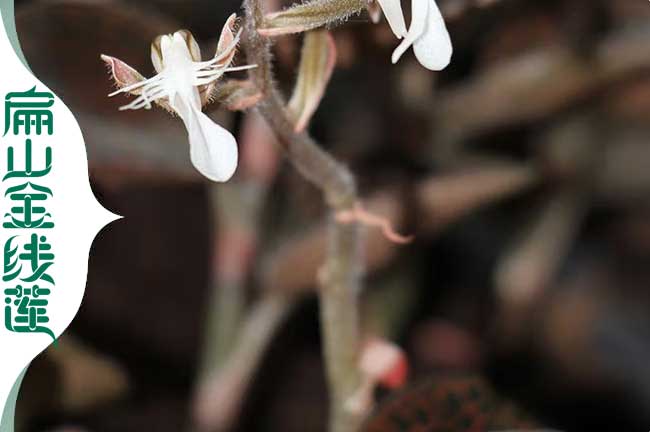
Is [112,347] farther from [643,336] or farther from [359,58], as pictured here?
[643,336]

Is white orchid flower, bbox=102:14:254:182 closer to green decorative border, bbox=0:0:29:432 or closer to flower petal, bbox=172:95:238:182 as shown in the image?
flower petal, bbox=172:95:238:182

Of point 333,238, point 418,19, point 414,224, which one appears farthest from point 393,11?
point 414,224

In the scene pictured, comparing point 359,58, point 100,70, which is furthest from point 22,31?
point 359,58

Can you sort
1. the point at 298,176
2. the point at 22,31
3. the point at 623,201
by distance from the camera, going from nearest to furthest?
the point at 22,31, the point at 298,176, the point at 623,201

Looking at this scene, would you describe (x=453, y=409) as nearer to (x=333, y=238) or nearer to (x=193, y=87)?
(x=333, y=238)

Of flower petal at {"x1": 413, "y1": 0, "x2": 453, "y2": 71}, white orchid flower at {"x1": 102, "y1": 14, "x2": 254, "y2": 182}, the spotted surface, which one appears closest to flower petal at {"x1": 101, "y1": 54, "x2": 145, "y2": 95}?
white orchid flower at {"x1": 102, "y1": 14, "x2": 254, "y2": 182}
